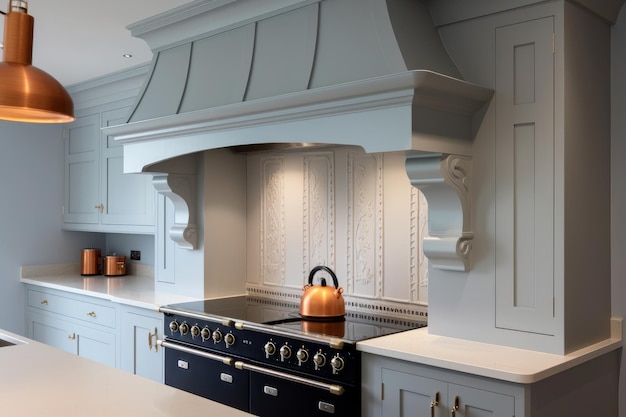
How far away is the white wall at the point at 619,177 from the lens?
246 centimetres

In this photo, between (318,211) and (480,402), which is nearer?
(480,402)

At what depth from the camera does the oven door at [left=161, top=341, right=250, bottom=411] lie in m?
2.84

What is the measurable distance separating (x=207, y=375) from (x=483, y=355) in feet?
4.61

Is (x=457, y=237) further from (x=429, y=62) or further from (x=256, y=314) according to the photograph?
(x=256, y=314)

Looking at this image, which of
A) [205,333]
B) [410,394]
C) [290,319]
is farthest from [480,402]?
[205,333]

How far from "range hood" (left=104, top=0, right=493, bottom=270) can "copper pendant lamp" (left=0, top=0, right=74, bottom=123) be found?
1065mm

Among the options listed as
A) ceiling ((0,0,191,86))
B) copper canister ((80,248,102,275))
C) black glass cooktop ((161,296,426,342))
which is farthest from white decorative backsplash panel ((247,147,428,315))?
copper canister ((80,248,102,275))

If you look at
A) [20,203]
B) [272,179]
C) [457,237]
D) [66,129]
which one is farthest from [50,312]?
[457,237]

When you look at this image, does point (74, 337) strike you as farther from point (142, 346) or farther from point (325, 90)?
point (325, 90)

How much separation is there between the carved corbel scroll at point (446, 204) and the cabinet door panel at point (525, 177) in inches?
4.7

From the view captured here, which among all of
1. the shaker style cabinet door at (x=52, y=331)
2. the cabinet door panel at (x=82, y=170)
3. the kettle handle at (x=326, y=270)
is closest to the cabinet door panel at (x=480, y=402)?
the kettle handle at (x=326, y=270)

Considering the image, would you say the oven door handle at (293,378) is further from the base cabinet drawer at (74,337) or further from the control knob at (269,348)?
the base cabinet drawer at (74,337)

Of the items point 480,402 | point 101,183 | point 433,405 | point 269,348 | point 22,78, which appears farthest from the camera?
point 101,183

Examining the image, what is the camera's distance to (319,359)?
2477mm
